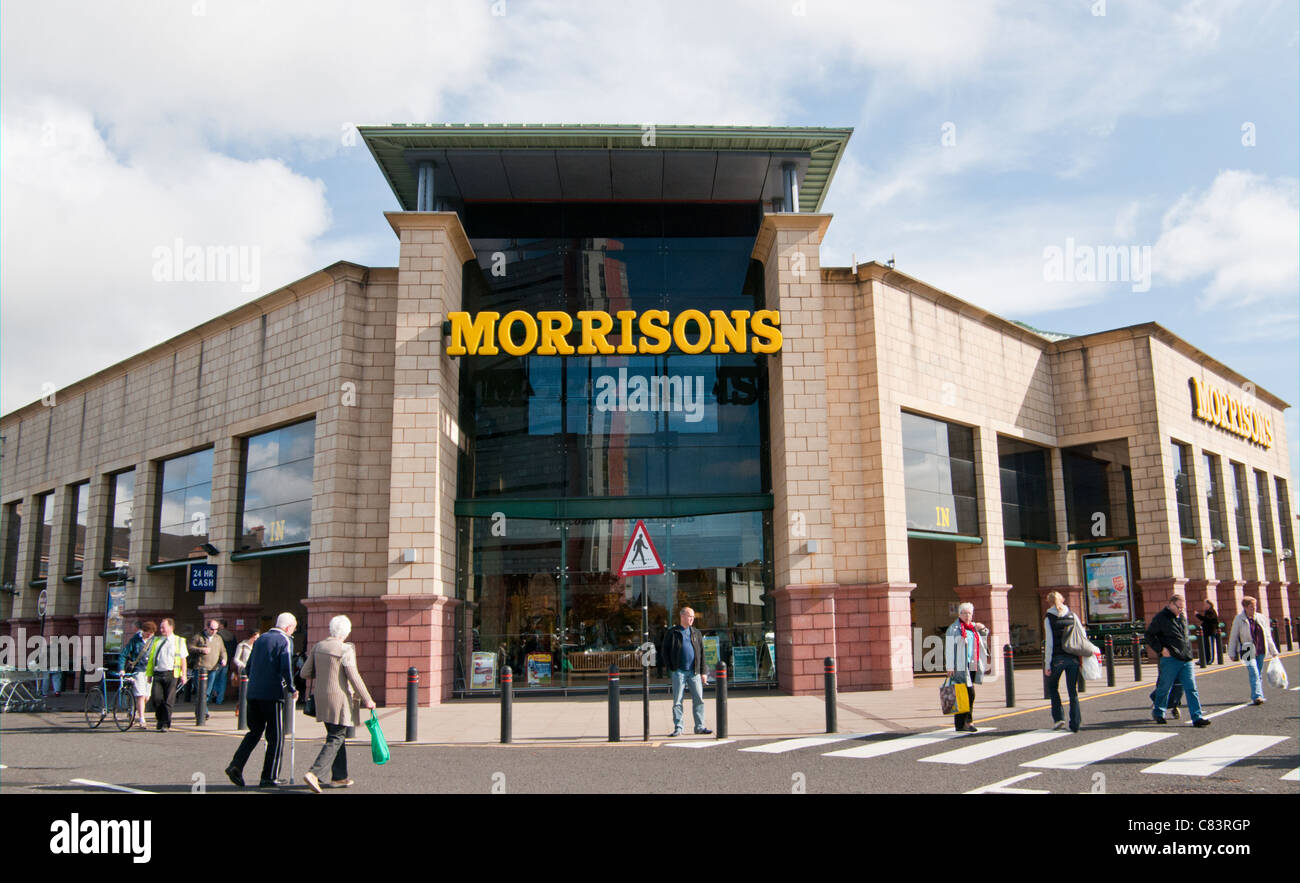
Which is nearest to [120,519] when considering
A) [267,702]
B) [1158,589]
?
[267,702]

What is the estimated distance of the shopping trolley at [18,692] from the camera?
698 inches

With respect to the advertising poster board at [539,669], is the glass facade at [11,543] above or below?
above

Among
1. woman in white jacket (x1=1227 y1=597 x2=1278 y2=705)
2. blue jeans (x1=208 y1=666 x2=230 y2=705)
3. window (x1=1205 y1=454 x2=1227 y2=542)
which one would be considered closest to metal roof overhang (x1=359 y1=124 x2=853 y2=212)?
blue jeans (x1=208 y1=666 x2=230 y2=705)

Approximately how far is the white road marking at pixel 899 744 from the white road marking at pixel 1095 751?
5.36ft

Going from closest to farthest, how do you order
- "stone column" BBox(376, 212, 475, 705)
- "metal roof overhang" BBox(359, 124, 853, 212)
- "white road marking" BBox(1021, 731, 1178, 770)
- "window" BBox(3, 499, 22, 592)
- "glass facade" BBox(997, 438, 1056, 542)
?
1. "white road marking" BBox(1021, 731, 1178, 770)
2. "stone column" BBox(376, 212, 475, 705)
3. "metal roof overhang" BBox(359, 124, 853, 212)
4. "glass facade" BBox(997, 438, 1056, 542)
5. "window" BBox(3, 499, 22, 592)

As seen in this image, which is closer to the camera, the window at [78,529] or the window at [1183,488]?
the window at [1183,488]

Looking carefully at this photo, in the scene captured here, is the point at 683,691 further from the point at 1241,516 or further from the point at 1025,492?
the point at 1241,516

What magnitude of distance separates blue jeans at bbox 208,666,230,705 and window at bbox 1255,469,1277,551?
34.3 metres

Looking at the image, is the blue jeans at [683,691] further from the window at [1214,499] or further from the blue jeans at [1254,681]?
the window at [1214,499]

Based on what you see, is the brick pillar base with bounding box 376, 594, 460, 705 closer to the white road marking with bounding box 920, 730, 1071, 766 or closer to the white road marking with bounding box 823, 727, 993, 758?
the white road marking with bounding box 823, 727, 993, 758

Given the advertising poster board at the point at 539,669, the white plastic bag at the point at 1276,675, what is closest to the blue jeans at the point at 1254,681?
the white plastic bag at the point at 1276,675

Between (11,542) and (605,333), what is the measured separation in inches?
1045

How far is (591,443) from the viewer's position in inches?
813

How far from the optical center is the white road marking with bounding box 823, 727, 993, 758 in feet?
34.8
